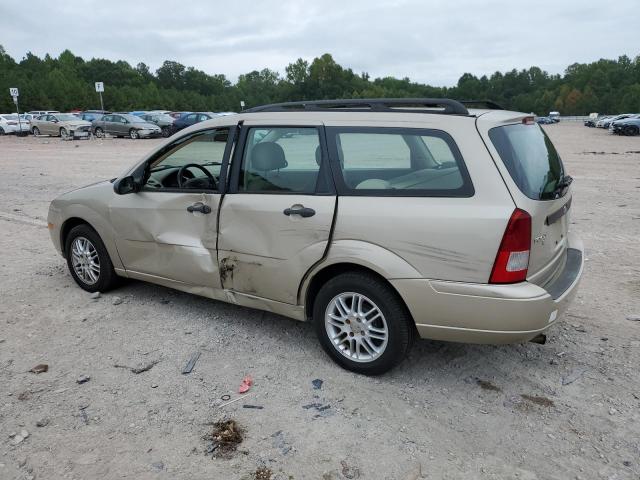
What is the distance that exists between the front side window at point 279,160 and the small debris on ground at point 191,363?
50.1 inches

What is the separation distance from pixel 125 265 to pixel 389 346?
8.63 ft

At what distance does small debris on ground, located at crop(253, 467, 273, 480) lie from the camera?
2.74 m

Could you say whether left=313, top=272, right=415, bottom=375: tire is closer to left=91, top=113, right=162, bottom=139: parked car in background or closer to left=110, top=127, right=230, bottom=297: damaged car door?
left=110, top=127, right=230, bottom=297: damaged car door

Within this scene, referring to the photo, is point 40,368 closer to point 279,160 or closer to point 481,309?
point 279,160

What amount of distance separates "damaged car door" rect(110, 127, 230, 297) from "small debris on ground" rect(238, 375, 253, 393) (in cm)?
86

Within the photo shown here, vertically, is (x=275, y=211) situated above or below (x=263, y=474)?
above

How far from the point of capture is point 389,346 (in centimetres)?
349

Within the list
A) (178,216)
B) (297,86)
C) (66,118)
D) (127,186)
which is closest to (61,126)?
(66,118)

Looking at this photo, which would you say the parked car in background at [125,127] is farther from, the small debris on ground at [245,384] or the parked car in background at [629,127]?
the small debris on ground at [245,384]

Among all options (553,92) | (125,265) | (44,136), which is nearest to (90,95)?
(44,136)

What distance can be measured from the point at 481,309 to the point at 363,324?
0.79m

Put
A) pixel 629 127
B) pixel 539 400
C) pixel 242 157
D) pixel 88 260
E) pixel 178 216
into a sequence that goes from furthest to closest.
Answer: pixel 629 127 < pixel 88 260 < pixel 178 216 < pixel 242 157 < pixel 539 400

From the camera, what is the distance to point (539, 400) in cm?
339

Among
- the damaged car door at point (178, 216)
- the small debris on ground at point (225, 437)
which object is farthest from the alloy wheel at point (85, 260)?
the small debris on ground at point (225, 437)
